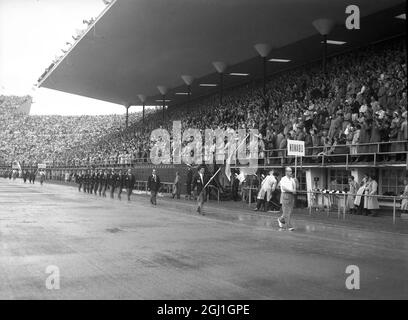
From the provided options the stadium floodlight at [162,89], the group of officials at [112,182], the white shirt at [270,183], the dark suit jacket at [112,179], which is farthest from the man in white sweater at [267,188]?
the stadium floodlight at [162,89]

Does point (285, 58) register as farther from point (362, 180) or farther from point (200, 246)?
point (200, 246)

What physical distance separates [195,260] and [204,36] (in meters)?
24.8

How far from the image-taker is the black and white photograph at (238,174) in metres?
7.99

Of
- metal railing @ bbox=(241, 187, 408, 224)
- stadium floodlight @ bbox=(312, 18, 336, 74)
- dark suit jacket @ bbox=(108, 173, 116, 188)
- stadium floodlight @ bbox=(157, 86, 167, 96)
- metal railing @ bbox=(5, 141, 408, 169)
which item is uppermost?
stadium floodlight @ bbox=(157, 86, 167, 96)

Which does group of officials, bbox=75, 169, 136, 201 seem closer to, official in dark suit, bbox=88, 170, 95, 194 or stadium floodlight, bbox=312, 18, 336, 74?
official in dark suit, bbox=88, 170, 95, 194

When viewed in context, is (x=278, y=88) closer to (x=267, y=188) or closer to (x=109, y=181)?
(x=109, y=181)

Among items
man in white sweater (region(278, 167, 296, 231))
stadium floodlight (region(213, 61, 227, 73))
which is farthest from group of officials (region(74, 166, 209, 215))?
stadium floodlight (region(213, 61, 227, 73))

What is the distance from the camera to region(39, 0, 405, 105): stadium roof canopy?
87.6 ft

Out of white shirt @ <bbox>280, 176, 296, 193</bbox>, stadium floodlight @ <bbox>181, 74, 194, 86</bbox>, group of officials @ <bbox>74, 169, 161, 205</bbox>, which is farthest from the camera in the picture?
stadium floodlight @ <bbox>181, 74, 194, 86</bbox>

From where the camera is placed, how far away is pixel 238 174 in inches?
1058

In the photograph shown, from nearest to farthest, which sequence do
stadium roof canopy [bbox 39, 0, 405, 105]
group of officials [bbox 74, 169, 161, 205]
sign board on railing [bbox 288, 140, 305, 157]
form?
sign board on railing [bbox 288, 140, 305, 157] → stadium roof canopy [bbox 39, 0, 405, 105] → group of officials [bbox 74, 169, 161, 205]

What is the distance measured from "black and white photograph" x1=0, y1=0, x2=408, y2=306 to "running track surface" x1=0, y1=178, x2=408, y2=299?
0.05 metres
